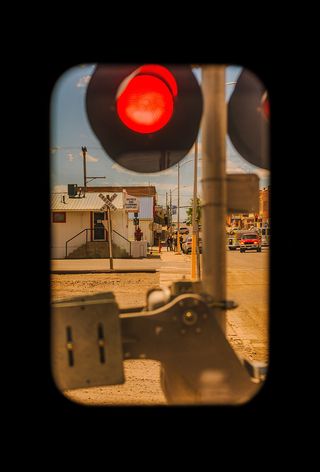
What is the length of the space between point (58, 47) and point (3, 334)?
2.81ft

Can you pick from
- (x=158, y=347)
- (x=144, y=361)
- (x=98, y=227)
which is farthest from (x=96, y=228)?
(x=158, y=347)

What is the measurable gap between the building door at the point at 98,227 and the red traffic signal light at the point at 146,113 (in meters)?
13.2

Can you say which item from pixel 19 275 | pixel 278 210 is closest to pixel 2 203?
pixel 19 275

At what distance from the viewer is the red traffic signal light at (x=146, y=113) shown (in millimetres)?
1717

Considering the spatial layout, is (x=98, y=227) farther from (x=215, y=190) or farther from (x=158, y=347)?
(x=158, y=347)

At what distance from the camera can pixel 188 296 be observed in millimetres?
1654

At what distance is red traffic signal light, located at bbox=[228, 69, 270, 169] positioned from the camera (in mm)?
1566

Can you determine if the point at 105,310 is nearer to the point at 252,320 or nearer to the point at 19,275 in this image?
the point at 19,275

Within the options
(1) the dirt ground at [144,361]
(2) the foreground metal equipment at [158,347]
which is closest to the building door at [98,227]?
(1) the dirt ground at [144,361]

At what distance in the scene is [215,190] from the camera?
69.8 inches

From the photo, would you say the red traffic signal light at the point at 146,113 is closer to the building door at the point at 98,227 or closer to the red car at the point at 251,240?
the red car at the point at 251,240

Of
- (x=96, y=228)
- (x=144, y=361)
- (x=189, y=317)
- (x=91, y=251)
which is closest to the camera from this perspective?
(x=189, y=317)

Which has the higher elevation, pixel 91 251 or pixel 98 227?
pixel 98 227

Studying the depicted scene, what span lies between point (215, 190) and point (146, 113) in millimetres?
401
